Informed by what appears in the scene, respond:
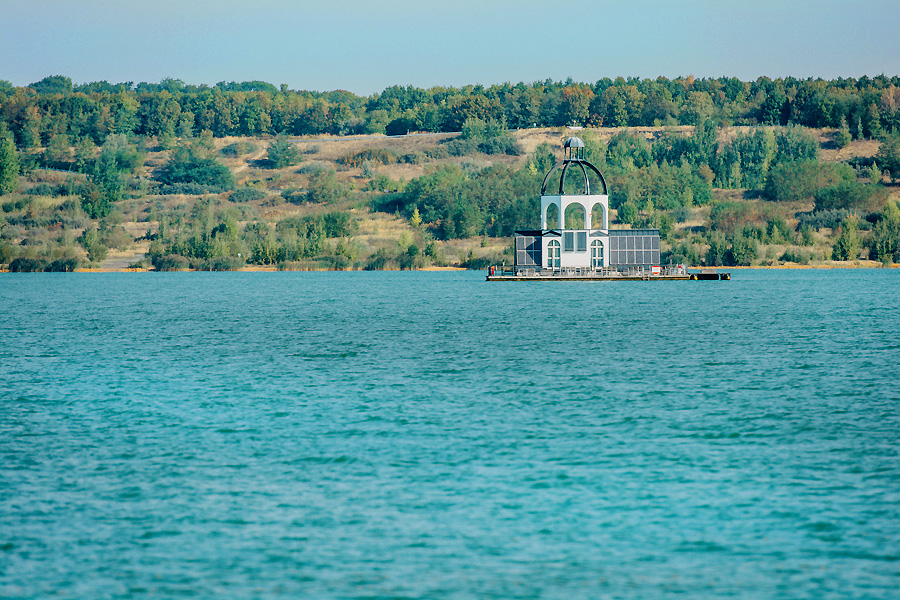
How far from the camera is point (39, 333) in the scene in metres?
Answer: 58.3

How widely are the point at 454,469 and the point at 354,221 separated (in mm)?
135439

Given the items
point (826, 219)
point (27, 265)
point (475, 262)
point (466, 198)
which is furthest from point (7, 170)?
point (826, 219)

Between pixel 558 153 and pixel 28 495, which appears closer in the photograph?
pixel 28 495

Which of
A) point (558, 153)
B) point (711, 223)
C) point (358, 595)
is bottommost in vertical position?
point (358, 595)

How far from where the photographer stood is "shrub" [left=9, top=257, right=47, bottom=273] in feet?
489

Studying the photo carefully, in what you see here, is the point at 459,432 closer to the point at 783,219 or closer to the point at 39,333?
the point at 39,333

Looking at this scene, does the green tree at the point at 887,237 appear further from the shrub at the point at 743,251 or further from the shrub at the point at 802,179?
Result: the shrub at the point at 802,179

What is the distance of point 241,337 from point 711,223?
334 ft

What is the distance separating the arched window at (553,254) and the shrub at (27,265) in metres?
82.3

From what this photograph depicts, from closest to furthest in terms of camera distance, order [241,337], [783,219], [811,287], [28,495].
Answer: [28,495] < [241,337] < [811,287] < [783,219]

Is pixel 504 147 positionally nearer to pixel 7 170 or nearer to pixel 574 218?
pixel 574 218

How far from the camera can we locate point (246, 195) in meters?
178

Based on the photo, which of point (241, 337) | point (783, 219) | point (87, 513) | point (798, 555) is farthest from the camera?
point (783, 219)

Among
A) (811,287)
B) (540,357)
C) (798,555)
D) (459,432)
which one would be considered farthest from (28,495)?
(811,287)
